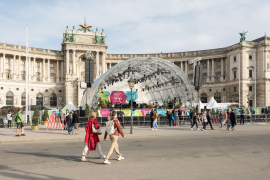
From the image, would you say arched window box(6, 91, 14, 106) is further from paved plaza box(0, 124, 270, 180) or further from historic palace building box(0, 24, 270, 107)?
paved plaza box(0, 124, 270, 180)

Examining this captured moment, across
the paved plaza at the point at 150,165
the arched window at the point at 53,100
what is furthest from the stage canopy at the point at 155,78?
the arched window at the point at 53,100

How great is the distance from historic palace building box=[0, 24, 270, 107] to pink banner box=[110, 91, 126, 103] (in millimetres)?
22678

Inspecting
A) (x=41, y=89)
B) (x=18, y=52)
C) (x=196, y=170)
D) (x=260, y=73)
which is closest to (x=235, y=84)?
(x=260, y=73)

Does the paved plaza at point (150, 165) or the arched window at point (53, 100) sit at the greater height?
the arched window at point (53, 100)

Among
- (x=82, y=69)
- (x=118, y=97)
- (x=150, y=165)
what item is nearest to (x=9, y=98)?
(x=82, y=69)

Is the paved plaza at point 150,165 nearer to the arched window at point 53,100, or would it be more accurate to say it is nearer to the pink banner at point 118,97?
the pink banner at point 118,97

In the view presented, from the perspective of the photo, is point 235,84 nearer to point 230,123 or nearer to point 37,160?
point 230,123

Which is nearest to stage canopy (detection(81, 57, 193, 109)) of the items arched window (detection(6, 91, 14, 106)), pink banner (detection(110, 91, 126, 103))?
pink banner (detection(110, 91, 126, 103))

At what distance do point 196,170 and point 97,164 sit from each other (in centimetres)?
337

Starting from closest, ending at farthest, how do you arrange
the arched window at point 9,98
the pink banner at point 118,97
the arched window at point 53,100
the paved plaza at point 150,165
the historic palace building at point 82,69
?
the paved plaza at point 150,165
the pink banner at point 118,97
the arched window at point 9,98
the historic palace building at point 82,69
the arched window at point 53,100

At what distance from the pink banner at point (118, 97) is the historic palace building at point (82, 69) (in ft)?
74.4

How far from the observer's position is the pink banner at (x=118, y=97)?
48.8 m

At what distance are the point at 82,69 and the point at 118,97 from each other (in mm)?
32172

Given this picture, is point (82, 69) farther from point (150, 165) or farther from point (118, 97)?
point (150, 165)
